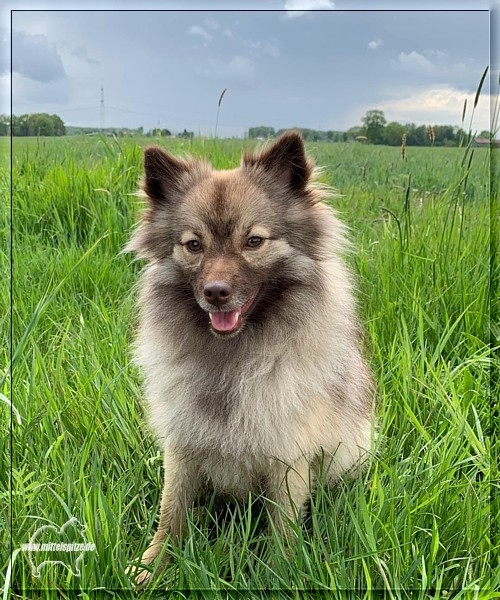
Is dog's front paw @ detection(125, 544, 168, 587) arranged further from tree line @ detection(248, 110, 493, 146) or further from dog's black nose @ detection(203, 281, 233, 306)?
tree line @ detection(248, 110, 493, 146)

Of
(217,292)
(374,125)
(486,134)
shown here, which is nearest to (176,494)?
(217,292)

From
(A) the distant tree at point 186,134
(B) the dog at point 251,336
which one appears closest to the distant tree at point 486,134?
(B) the dog at point 251,336

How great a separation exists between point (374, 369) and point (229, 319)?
0.73m

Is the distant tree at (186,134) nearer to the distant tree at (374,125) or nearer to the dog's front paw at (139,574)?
the distant tree at (374,125)

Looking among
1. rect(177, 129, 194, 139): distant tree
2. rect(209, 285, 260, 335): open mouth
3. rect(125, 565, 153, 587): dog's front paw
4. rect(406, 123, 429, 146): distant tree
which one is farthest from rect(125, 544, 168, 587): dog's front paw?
rect(406, 123, 429, 146): distant tree

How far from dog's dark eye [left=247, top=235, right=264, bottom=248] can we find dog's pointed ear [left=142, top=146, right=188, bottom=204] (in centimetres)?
36

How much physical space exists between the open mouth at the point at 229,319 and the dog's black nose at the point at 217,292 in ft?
0.41

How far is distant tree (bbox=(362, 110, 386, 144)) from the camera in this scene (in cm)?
220

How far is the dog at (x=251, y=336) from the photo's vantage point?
6.79 ft

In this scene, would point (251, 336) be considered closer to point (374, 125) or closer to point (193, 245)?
point (193, 245)

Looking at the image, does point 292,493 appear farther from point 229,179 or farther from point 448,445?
point 229,179

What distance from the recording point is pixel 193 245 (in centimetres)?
207

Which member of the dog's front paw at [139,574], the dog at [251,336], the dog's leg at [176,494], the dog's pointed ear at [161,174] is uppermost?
the dog's pointed ear at [161,174]

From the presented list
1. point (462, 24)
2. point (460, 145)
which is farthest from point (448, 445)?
point (462, 24)
